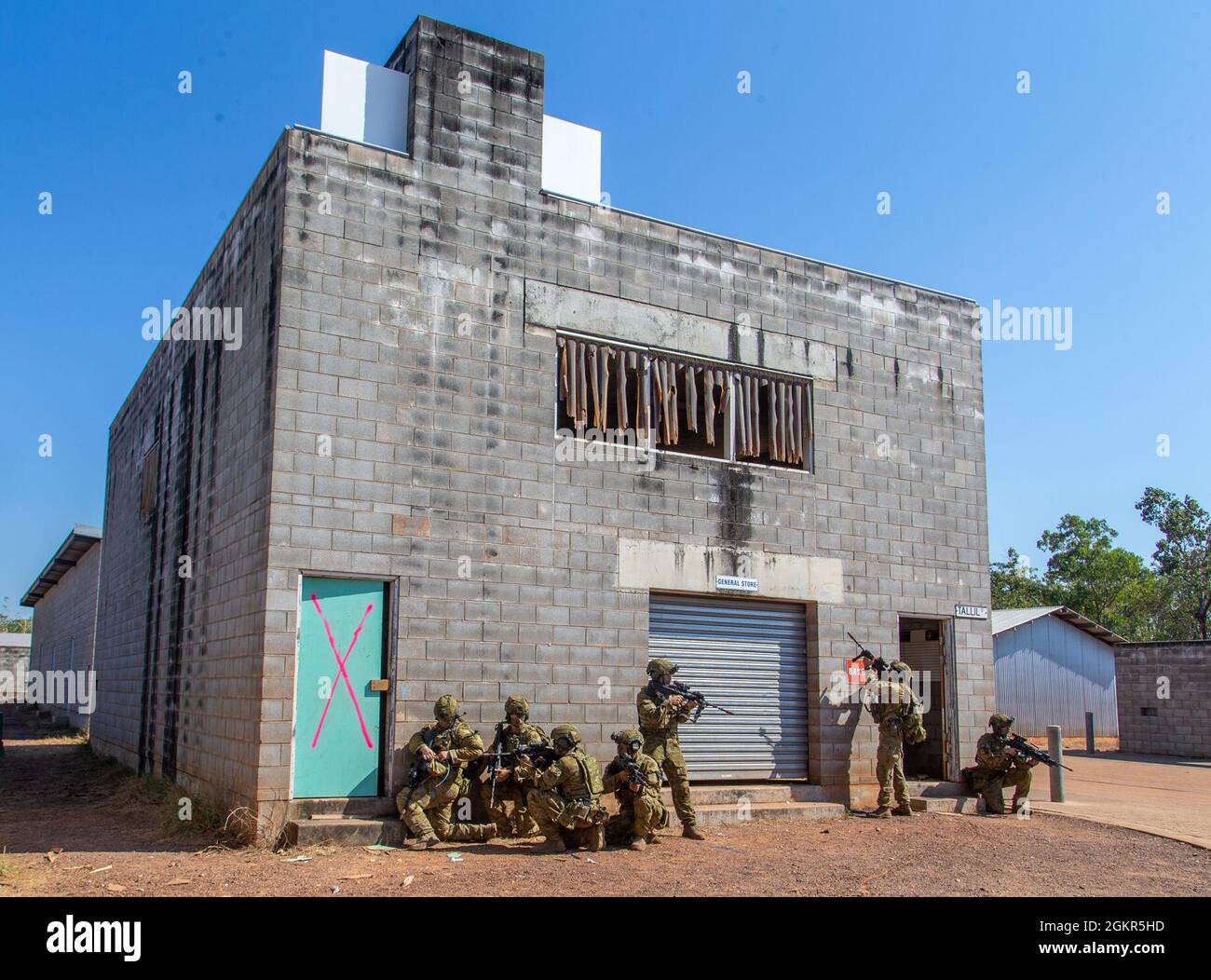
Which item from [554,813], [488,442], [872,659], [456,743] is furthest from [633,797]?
[872,659]

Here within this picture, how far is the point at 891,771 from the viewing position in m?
12.2

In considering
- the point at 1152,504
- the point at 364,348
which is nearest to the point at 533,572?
the point at 364,348

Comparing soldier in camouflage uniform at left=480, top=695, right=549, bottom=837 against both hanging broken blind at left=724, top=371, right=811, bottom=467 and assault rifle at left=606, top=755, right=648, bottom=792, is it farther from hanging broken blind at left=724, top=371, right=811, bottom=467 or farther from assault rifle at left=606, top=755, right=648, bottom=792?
hanging broken blind at left=724, top=371, right=811, bottom=467

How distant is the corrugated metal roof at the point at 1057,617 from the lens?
99.9 ft

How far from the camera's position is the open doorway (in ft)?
45.2

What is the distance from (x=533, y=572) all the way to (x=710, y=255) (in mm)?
4573

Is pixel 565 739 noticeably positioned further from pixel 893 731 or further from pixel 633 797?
pixel 893 731

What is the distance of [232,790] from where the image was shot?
9.90 m

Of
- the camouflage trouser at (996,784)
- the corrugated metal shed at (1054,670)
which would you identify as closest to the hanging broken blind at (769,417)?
the camouflage trouser at (996,784)

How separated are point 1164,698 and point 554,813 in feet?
72.1

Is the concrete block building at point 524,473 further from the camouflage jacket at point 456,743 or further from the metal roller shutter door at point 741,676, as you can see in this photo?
the camouflage jacket at point 456,743

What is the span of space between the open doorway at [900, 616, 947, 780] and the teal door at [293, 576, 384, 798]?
7268 mm

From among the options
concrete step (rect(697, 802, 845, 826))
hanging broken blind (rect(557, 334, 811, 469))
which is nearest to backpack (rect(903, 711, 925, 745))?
concrete step (rect(697, 802, 845, 826))

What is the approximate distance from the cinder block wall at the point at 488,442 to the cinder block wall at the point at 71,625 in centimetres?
1452
